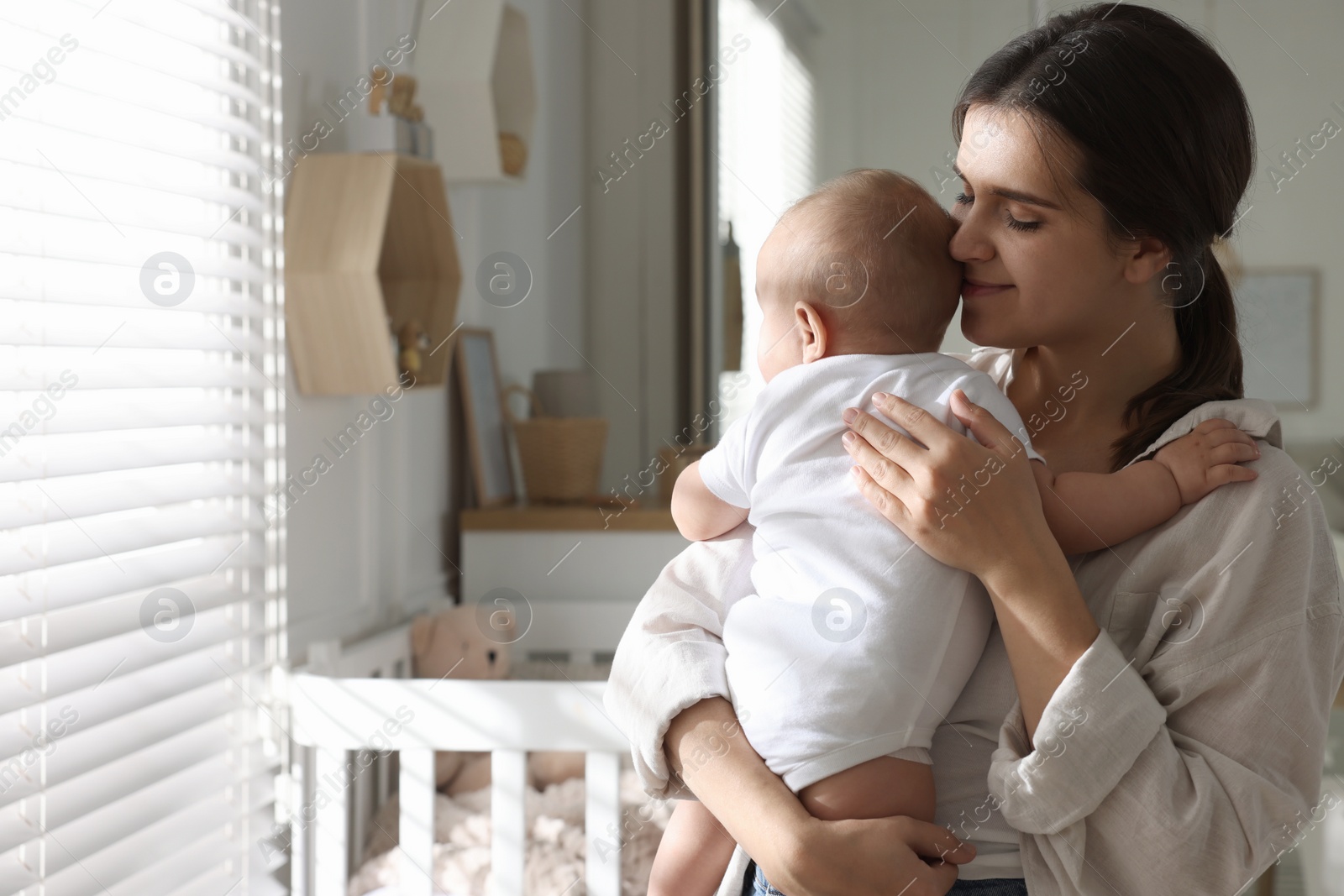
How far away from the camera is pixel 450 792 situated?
1850mm

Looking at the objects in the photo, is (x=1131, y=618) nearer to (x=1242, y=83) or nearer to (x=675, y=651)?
(x=675, y=651)

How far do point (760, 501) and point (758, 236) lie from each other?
194 centimetres

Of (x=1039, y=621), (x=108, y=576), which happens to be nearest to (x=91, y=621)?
(x=108, y=576)

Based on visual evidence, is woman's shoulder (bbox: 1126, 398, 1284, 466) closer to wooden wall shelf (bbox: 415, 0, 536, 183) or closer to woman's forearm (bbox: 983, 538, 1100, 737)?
woman's forearm (bbox: 983, 538, 1100, 737)

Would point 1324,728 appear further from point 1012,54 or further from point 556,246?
point 556,246

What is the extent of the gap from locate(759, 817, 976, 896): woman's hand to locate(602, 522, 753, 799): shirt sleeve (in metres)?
0.14

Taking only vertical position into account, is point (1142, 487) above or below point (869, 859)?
above

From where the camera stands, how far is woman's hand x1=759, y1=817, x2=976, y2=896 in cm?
76

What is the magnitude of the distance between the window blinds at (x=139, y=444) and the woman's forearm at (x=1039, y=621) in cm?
100

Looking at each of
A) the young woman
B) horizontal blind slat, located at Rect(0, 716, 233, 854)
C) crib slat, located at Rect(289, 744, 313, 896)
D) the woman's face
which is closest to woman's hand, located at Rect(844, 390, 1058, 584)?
the young woman

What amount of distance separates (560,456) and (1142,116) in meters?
1.62

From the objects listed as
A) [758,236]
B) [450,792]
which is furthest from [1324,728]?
[758,236]

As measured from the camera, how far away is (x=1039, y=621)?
2.56ft

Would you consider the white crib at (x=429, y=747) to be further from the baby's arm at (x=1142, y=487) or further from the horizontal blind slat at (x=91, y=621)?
the baby's arm at (x=1142, y=487)
